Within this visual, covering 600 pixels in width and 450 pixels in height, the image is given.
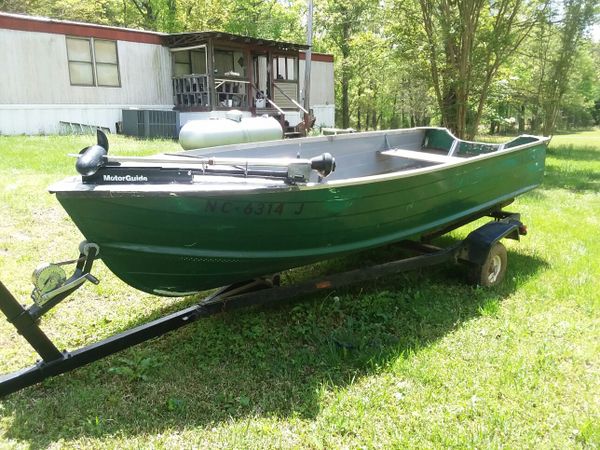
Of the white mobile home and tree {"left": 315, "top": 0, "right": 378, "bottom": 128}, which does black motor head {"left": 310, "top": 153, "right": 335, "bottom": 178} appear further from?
tree {"left": 315, "top": 0, "right": 378, "bottom": 128}

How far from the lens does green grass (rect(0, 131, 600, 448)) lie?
277 centimetres

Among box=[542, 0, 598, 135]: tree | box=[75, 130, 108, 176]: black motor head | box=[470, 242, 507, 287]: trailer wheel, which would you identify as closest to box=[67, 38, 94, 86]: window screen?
box=[542, 0, 598, 135]: tree

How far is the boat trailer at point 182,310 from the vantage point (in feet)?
9.39

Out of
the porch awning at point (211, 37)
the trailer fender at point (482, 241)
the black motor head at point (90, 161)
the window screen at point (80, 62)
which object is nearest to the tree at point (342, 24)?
the porch awning at point (211, 37)

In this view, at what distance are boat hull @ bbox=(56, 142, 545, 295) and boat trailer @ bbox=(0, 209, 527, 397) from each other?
0.19 meters

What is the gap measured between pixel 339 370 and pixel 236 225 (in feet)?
4.00

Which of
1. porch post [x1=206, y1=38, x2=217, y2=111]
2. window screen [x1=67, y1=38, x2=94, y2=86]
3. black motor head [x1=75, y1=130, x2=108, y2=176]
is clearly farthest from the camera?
porch post [x1=206, y1=38, x2=217, y2=111]

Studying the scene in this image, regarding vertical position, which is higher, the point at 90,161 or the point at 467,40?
the point at 467,40

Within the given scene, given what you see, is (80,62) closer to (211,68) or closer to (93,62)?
(93,62)

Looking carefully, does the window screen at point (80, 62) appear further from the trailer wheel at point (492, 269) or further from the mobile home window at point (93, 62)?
the trailer wheel at point (492, 269)

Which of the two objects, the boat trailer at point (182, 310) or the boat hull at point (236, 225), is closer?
the boat trailer at point (182, 310)

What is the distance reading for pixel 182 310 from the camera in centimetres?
358

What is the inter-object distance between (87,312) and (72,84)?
49.1 feet

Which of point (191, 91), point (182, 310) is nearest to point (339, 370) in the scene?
point (182, 310)
